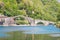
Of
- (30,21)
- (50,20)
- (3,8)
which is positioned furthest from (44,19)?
(3,8)

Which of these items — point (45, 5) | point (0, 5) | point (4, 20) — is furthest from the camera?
point (45, 5)

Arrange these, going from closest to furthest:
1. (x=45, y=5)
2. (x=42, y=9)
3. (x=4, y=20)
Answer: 1. (x=4, y=20)
2. (x=42, y=9)
3. (x=45, y=5)

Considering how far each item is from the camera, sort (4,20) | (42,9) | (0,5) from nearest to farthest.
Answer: (4,20) < (0,5) < (42,9)

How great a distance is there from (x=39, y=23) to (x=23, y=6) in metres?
6.20

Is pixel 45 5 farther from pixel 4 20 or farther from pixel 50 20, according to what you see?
pixel 4 20

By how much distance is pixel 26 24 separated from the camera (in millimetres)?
61000

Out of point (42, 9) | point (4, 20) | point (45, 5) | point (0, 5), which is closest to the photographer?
point (4, 20)

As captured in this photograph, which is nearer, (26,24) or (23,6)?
(26,24)

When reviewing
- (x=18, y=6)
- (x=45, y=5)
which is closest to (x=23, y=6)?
(x=18, y=6)

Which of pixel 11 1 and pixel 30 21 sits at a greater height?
pixel 11 1

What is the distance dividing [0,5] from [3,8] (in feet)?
3.41

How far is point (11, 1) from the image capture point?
68125 millimetres

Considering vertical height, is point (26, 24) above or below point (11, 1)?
below

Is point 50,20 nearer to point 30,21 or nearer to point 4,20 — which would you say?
point 30,21
